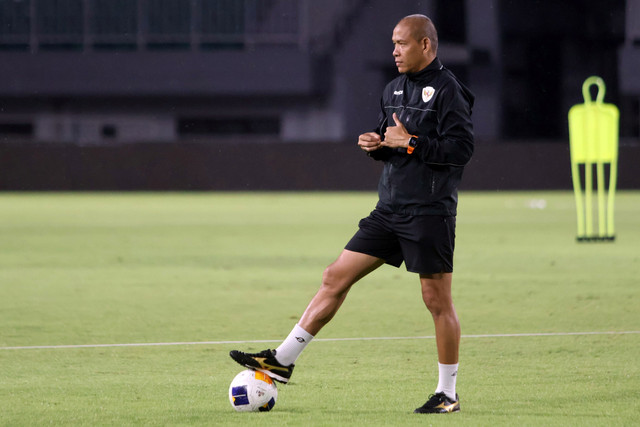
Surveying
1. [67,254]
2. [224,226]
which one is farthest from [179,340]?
[224,226]

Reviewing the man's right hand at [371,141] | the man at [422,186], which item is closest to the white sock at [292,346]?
the man at [422,186]

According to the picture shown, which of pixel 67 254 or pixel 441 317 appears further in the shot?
pixel 67 254

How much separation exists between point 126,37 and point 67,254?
31.9 meters

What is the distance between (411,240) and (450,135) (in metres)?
0.57

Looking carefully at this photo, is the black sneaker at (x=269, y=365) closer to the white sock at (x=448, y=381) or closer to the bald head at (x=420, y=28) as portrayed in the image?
the white sock at (x=448, y=381)

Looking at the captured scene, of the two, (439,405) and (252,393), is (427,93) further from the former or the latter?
(252,393)

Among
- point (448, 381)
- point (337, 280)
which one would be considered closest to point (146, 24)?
point (337, 280)

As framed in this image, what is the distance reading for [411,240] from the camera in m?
5.88

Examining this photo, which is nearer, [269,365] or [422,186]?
[422,186]

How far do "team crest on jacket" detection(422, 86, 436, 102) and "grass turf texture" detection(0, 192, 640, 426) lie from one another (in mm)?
1574

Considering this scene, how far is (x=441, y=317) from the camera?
5.89m

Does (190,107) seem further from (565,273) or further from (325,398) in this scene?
(325,398)

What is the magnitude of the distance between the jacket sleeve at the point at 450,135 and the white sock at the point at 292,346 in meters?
1.13

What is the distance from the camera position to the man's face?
19.2 ft
